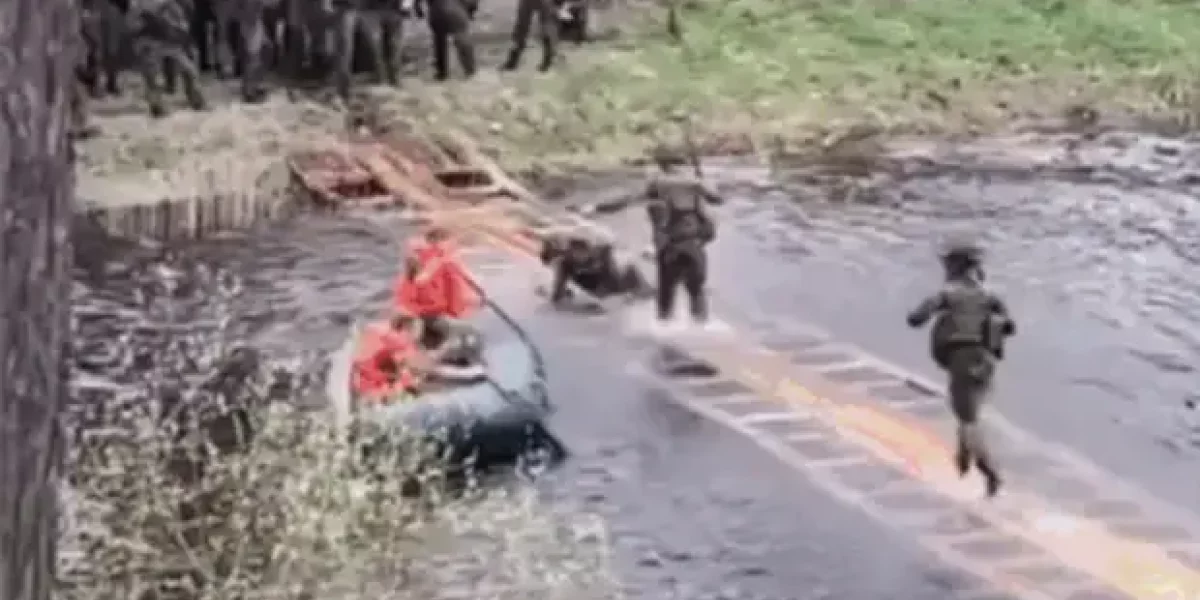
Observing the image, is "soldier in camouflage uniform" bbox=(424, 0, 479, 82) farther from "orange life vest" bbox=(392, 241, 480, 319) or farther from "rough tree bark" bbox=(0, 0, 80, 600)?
"rough tree bark" bbox=(0, 0, 80, 600)

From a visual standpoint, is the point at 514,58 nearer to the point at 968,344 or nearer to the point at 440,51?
the point at 440,51

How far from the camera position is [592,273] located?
17750 millimetres

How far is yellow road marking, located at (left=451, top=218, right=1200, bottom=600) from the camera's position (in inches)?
525

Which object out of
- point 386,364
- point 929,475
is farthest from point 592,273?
point 929,475

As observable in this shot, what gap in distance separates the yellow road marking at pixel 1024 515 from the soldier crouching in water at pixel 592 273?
1.75 meters

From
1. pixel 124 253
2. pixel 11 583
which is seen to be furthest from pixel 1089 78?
pixel 11 583

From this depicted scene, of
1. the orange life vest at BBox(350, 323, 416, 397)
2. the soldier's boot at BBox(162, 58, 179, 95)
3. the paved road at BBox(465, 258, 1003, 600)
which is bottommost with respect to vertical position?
the paved road at BBox(465, 258, 1003, 600)

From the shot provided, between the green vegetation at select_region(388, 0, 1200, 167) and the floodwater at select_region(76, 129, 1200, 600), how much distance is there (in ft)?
3.17

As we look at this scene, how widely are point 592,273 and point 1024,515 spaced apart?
4614 mm

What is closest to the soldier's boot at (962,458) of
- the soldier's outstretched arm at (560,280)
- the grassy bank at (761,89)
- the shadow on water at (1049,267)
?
the shadow on water at (1049,267)

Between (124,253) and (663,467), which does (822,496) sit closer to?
(663,467)

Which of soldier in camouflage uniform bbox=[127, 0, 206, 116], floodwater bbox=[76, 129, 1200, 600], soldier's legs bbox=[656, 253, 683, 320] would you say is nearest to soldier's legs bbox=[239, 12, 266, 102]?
soldier in camouflage uniform bbox=[127, 0, 206, 116]

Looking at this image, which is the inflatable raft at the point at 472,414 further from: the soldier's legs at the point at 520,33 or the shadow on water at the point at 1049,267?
the soldier's legs at the point at 520,33

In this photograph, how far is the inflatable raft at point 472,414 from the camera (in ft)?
47.2
